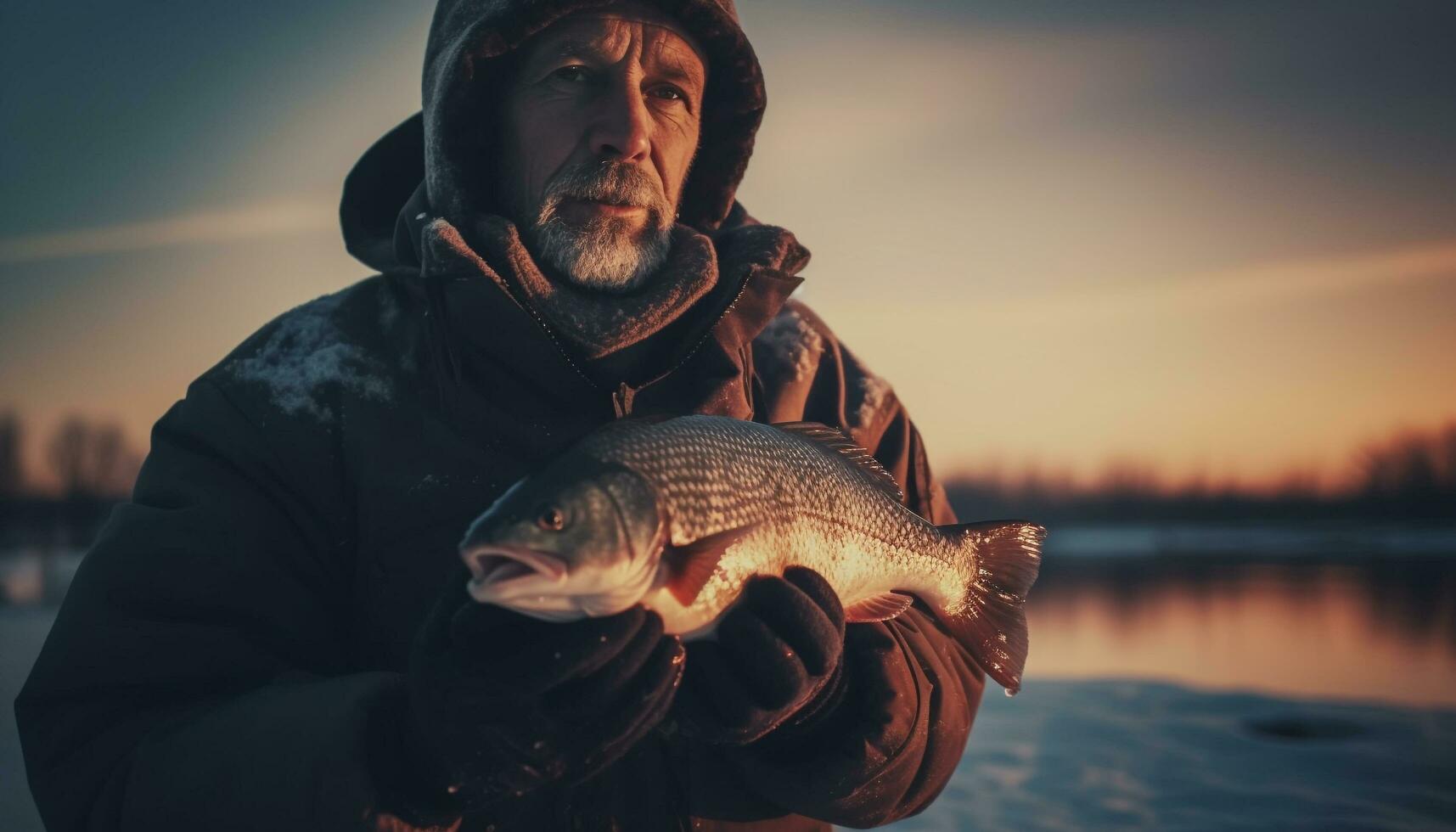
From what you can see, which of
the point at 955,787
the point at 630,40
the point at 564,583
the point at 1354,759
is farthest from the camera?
the point at 1354,759

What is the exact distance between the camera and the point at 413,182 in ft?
11.1

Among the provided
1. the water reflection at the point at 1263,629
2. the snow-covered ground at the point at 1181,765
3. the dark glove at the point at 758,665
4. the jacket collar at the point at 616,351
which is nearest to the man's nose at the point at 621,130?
the jacket collar at the point at 616,351

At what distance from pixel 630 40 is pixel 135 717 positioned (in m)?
2.18

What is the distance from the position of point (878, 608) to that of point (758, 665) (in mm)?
664

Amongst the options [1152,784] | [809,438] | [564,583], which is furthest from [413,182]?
[1152,784]

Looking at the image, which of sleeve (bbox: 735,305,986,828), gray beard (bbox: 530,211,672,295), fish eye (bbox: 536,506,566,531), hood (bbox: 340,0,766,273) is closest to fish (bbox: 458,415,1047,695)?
fish eye (bbox: 536,506,566,531)

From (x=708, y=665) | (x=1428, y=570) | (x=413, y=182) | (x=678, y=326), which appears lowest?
(x=1428, y=570)

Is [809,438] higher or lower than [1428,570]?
higher

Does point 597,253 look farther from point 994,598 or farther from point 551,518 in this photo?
point 994,598

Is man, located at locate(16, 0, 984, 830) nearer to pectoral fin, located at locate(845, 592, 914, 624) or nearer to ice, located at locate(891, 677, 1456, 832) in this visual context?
pectoral fin, located at locate(845, 592, 914, 624)

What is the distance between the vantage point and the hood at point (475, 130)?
278cm

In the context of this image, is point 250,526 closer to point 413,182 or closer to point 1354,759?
point 413,182

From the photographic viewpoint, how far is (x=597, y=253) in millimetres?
2609

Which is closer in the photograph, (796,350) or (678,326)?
(678,326)
